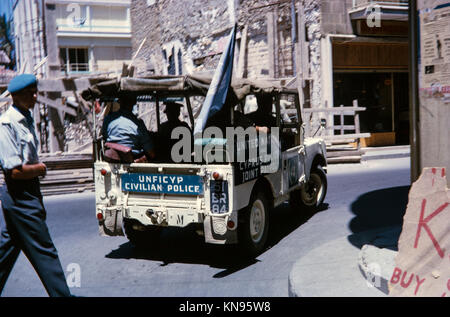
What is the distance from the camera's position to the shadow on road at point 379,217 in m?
5.77

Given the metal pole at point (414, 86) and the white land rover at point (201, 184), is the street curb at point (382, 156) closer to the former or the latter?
the white land rover at point (201, 184)

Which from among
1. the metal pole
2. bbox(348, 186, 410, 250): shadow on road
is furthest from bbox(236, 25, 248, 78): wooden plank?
the metal pole

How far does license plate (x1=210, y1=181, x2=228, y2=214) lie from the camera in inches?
219

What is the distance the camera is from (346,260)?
5.15m

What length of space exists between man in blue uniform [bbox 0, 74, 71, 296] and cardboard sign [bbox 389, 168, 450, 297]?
9.30 feet

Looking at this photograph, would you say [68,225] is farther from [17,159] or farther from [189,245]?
[17,159]

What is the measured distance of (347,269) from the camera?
15.9 feet

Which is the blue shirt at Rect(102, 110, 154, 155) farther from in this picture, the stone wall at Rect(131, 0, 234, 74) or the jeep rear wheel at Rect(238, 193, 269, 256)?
the stone wall at Rect(131, 0, 234, 74)

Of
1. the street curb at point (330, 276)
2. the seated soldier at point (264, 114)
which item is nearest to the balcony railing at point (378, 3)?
the seated soldier at point (264, 114)

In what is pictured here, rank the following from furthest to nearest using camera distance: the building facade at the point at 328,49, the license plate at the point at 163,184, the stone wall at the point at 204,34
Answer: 1. the stone wall at the point at 204,34
2. the building facade at the point at 328,49
3. the license plate at the point at 163,184

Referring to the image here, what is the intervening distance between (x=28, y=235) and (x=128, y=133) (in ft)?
7.71

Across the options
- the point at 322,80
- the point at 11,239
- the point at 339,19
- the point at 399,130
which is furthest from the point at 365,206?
the point at 399,130

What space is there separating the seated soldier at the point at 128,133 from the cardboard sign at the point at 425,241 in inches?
126

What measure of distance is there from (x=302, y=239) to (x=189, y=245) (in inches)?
60.9
